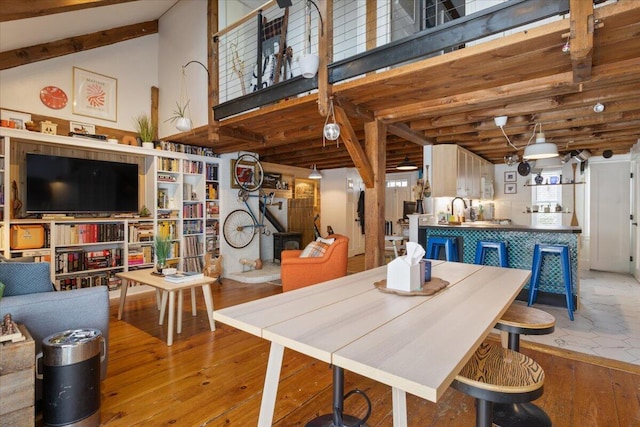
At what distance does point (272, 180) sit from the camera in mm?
7227

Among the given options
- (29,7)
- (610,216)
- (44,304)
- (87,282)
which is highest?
(29,7)

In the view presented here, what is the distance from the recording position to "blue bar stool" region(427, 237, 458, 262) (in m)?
4.30

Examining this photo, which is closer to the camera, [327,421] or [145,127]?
[327,421]


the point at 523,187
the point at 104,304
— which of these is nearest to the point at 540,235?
the point at 523,187

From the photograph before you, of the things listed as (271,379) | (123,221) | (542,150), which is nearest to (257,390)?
(271,379)

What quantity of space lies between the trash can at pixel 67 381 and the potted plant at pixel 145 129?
3.66 metres

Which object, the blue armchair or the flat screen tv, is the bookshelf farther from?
the blue armchair

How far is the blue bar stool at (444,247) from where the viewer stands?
14.1 feet

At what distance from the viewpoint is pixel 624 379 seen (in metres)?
2.29

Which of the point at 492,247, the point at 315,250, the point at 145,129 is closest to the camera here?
the point at 315,250

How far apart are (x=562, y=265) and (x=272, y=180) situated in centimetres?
531

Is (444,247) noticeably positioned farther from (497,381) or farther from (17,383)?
(17,383)

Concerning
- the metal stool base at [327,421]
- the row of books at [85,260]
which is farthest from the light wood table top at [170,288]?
the metal stool base at [327,421]

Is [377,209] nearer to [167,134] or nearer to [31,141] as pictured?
[167,134]
